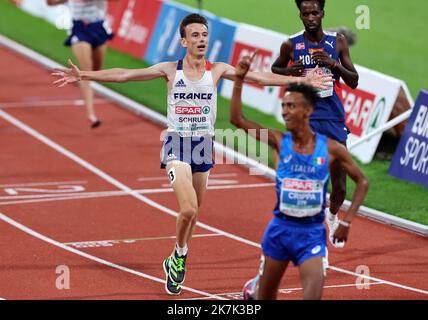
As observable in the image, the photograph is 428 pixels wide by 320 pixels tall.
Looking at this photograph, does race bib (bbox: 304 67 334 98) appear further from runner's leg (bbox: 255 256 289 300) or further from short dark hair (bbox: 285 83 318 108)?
runner's leg (bbox: 255 256 289 300)

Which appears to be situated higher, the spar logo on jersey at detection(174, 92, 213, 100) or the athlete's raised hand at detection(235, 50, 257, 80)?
the athlete's raised hand at detection(235, 50, 257, 80)

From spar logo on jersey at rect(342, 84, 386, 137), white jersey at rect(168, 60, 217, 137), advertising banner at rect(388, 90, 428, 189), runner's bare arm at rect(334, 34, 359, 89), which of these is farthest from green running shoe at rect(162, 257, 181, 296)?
spar logo on jersey at rect(342, 84, 386, 137)

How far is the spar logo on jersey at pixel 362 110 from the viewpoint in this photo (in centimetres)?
1577

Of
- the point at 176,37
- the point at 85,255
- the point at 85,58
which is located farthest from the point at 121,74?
the point at 176,37

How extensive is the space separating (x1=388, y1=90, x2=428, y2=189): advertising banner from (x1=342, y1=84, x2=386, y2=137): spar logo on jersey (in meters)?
0.86

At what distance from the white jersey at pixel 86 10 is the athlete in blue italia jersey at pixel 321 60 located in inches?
273

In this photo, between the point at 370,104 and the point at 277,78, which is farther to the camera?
the point at 370,104

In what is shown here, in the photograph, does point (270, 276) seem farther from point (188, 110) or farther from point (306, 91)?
point (188, 110)

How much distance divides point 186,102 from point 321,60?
1.37m

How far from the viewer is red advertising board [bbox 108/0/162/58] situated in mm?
22422

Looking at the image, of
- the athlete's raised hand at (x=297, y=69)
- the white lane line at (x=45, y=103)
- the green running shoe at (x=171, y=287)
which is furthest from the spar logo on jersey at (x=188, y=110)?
the white lane line at (x=45, y=103)

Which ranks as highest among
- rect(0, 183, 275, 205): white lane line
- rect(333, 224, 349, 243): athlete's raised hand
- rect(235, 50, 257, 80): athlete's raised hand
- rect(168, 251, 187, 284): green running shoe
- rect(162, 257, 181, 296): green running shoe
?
rect(235, 50, 257, 80): athlete's raised hand

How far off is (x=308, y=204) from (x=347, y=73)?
8.70 feet

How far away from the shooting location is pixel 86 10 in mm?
17375
